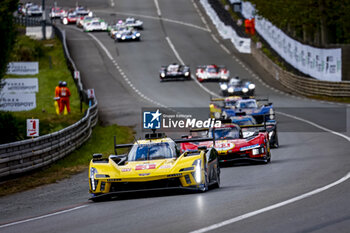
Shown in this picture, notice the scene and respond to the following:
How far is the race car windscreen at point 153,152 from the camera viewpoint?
15.4m

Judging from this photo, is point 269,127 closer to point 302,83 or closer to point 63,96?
point 63,96

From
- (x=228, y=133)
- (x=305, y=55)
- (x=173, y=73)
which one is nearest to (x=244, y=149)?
(x=228, y=133)

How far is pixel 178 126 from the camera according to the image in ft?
76.7

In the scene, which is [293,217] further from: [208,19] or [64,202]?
[208,19]

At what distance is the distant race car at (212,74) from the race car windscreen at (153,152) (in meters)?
46.9

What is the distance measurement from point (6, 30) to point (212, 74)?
38196 mm

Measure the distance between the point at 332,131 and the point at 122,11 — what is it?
81.3m

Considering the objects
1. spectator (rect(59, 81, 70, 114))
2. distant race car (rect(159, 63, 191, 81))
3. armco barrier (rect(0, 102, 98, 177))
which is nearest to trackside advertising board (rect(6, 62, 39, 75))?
spectator (rect(59, 81, 70, 114))

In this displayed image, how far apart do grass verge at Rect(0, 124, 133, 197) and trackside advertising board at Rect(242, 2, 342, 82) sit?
18.9 m

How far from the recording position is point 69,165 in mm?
23250

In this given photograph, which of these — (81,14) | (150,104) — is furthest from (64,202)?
(81,14)

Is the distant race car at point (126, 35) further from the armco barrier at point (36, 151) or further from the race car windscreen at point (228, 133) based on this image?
the race car windscreen at point (228, 133)

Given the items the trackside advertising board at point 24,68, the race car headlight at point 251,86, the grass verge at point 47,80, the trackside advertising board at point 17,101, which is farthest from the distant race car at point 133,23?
the trackside advertising board at point 17,101

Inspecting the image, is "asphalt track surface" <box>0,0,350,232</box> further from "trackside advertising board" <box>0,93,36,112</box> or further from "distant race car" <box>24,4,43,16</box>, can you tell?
"distant race car" <box>24,4,43,16</box>
